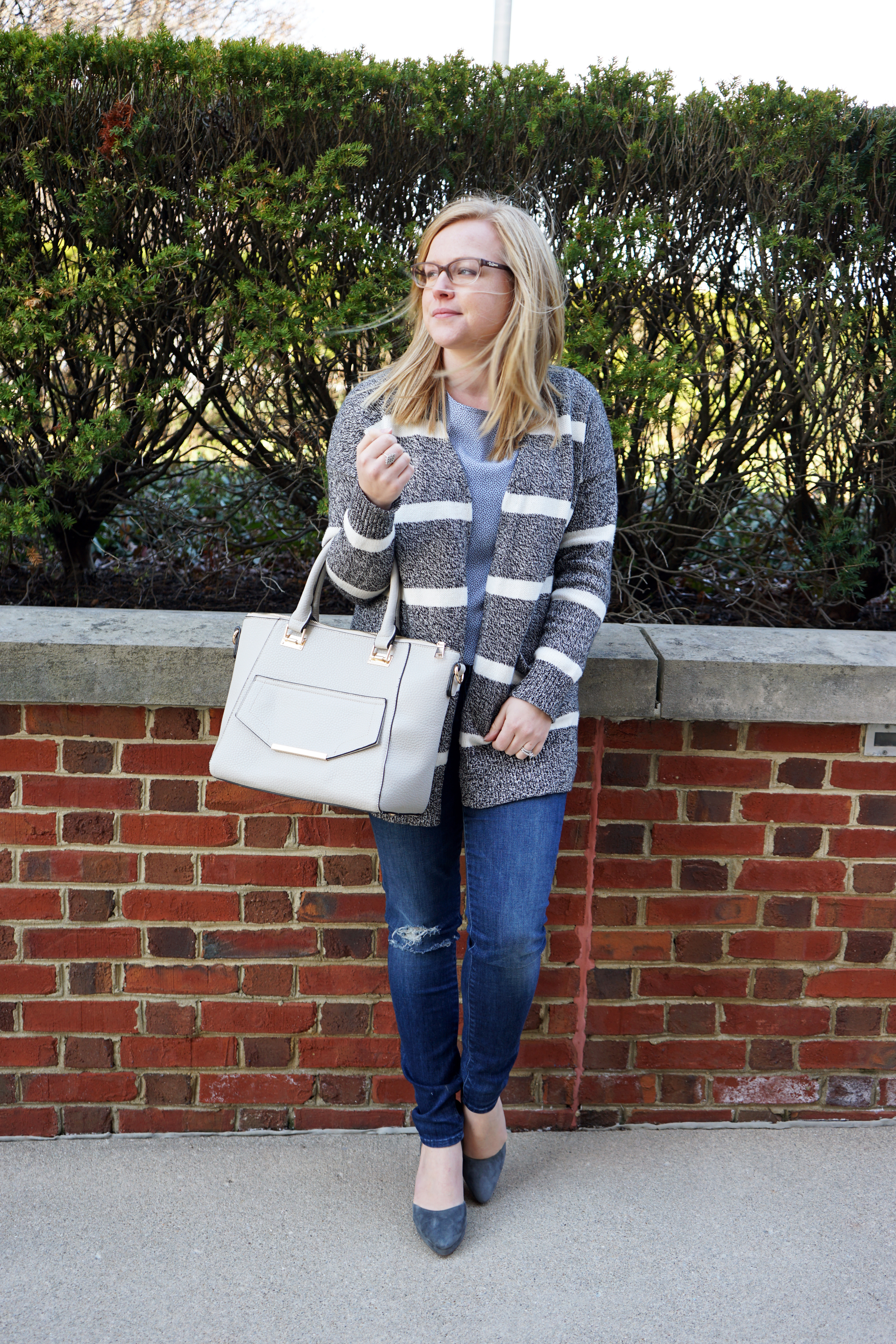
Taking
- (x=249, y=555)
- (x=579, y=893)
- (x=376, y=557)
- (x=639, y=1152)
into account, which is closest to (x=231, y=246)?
(x=249, y=555)

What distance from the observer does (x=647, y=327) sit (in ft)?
10.2

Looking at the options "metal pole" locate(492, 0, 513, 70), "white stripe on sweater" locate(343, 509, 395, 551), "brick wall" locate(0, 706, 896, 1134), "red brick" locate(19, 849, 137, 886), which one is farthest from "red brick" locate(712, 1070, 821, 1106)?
"metal pole" locate(492, 0, 513, 70)

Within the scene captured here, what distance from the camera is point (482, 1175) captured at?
2291mm

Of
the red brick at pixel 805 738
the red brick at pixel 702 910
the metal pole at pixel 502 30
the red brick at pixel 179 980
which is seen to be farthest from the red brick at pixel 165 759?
the metal pole at pixel 502 30

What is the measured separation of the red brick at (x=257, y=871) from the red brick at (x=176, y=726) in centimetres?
29

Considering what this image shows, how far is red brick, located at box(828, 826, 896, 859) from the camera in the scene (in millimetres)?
2523

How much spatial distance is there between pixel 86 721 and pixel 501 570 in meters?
1.05

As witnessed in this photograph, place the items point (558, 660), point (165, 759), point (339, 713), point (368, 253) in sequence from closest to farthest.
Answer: point (339, 713) → point (558, 660) → point (165, 759) → point (368, 253)

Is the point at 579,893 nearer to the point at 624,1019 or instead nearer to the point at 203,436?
the point at 624,1019

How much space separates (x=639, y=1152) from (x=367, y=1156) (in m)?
0.65

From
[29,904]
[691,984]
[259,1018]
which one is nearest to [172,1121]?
[259,1018]

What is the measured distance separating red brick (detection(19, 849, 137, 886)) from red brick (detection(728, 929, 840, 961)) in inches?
57.8

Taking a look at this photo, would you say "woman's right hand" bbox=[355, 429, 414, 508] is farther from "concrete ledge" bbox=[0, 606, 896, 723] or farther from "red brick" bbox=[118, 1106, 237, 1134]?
"red brick" bbox=[118, 1106, 237, 1134]

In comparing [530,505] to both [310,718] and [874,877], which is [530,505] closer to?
[310,718]
